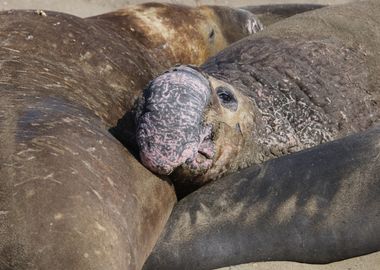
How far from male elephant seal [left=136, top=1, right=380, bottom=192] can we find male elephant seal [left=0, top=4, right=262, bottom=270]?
0.71 ft

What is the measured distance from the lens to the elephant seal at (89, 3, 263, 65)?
569cm

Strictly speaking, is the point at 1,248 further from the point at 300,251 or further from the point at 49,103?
the point at 300,251

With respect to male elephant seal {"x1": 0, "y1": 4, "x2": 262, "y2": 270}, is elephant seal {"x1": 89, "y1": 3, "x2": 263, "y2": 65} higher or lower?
lower

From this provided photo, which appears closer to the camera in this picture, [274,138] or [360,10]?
[274,138]

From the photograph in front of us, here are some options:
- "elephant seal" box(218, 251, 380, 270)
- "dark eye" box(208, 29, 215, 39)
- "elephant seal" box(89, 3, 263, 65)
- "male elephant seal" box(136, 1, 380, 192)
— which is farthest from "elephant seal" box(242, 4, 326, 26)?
"elephant seal" box(218, 251, 380, 270)

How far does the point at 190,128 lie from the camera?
12.8ft

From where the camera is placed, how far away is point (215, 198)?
13.3 feet

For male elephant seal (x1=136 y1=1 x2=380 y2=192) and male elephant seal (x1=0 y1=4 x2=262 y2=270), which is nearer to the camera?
male elephant seal (x1=0 y1=4 x2=262 y2=270)

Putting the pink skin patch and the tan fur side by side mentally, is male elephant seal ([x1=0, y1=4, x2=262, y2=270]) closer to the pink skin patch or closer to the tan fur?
the pink skin patch

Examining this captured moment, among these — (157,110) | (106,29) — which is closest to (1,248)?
(157,110)

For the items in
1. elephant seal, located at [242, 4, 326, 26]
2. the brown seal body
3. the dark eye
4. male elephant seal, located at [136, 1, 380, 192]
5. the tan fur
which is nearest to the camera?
the brown seal body

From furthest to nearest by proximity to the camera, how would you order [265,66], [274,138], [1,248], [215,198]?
1. [265,66]
2. [274,138]
3. [215,198]
4. [1,248]

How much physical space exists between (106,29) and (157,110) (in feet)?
5.12

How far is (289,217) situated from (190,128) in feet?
1.93
